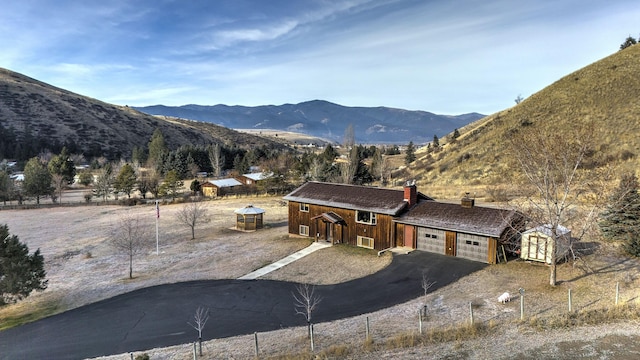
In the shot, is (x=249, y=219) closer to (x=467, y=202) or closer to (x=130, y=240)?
(x=130, y=240)

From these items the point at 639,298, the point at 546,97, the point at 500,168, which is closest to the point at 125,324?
the point at 639,298

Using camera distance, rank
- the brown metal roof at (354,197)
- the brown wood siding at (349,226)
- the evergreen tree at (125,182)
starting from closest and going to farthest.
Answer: the brown wood siding at (349,226), the brown metal roof at (354,197), the evergreen tree at (125,182)

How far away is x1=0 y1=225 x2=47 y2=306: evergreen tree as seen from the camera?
2198 centimetres

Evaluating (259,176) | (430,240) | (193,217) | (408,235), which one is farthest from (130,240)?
(259,176)

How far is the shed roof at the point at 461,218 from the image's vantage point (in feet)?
Answer: 91.2

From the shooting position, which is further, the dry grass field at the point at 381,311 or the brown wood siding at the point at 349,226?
the brown wood siding at the point at 349,226

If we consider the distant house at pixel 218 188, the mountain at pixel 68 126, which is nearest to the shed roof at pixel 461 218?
Result: the distant house at pixel 218 188

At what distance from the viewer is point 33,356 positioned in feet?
56.6

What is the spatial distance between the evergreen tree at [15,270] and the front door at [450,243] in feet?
87.3

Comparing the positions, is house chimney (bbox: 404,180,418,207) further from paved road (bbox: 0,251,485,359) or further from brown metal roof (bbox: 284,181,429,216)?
paved road (bbox: 0,251,485,359)

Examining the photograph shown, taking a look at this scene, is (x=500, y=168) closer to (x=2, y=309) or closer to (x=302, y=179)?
(x=302, y=179)

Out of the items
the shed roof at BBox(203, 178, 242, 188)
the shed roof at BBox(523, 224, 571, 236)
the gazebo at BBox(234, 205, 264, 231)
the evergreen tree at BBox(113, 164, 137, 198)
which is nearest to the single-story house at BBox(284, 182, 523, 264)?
the shed roof at BBox(523, 224, 571, 236)

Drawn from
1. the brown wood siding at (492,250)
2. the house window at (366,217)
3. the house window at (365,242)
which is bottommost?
the house window at (365,242)

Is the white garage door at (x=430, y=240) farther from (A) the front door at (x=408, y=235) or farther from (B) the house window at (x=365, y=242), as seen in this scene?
(B) the house window at (x=365, y=242)
